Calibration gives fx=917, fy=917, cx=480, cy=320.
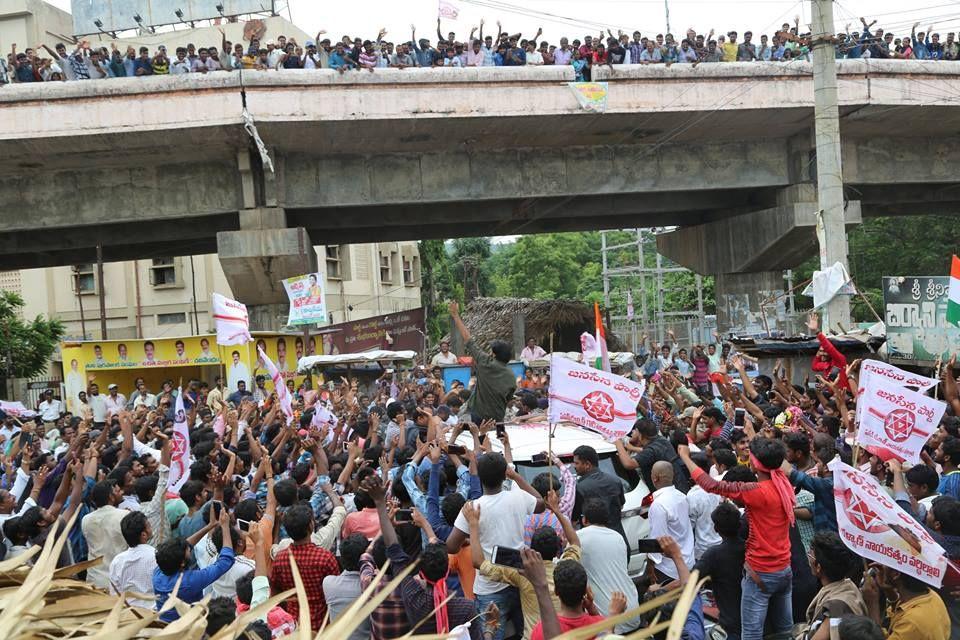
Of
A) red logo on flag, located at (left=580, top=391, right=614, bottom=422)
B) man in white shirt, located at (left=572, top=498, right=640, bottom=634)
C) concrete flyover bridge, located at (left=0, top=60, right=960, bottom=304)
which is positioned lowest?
man in white shirt, located at (left=572, top=498, right=640, bottom=634)

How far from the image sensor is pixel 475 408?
27.9ft

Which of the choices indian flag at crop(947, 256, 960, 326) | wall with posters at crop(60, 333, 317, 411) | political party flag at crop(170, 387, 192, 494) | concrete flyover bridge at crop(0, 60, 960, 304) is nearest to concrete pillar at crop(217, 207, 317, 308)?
concrete flyover bridge at crop(0, 60, 960, 304)

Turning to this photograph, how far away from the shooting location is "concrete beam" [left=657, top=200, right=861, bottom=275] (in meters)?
21.9

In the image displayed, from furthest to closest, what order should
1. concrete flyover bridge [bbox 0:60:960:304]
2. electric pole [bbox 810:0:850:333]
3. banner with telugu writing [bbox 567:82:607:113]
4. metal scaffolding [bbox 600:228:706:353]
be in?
metal scaffolding [bbox 600:228:706:353] → banner with telugu writing [bbox 567:82:607:113] → concrete flyover bridge [bbox 0:60:960:304] → electric pole [bbox 810:0:850:333]

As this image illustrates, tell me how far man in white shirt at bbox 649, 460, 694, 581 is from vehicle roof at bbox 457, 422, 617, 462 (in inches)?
61.3

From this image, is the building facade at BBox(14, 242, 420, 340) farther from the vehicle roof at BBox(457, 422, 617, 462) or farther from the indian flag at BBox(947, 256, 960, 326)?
the indian flag at BBox(947, 256, 960, 326)

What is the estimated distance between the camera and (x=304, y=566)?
208 inches

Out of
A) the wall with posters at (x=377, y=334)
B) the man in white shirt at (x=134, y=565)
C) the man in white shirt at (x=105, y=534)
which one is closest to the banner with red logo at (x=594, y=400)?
the man in white shirt at (x=134, y=565)

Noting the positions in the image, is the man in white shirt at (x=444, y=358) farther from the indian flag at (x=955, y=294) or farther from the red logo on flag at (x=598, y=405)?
the red logo on flag at (x=598, y=405)

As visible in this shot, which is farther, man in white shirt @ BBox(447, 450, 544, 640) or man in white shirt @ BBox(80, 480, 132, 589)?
man in white shirt @ BBox(80, 480, 132, 589)

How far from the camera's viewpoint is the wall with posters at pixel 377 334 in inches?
926

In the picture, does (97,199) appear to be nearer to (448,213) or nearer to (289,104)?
(289,104)

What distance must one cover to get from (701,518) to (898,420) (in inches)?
60.2

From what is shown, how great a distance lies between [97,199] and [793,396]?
15691mm
